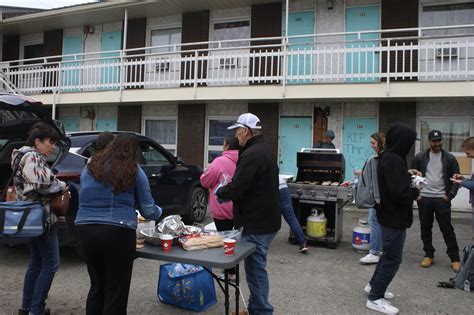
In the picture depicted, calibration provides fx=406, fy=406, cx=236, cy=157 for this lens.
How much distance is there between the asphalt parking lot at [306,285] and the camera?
399 cm

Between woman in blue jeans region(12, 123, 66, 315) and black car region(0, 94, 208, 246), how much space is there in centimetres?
78

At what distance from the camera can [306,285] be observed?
4.66 meters

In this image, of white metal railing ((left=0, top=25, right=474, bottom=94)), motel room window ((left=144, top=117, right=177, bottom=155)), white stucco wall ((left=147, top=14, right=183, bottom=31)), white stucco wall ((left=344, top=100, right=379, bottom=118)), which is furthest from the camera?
white stucco wall ((left=147, top=14, right=183, bottom=31))

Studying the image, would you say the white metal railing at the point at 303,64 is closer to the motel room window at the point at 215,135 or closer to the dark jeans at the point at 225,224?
the motel room window at the point at 215,135

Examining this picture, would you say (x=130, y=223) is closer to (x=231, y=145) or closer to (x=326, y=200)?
(x=231, y=145)

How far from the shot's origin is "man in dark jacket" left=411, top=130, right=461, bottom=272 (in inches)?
210

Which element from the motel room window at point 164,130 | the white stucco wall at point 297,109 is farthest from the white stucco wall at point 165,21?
the white stucco wall at point 297,109

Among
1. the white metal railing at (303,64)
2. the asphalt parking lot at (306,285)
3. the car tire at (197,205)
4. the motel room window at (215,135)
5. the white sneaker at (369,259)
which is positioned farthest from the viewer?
the motel room window at (215,135)

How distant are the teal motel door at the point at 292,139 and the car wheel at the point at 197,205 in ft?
13.4

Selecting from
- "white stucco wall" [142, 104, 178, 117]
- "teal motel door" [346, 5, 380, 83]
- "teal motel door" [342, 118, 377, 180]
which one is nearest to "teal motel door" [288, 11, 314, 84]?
"teal motel door" [346, 5, 380, 83]

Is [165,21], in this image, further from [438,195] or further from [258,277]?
[258,277]

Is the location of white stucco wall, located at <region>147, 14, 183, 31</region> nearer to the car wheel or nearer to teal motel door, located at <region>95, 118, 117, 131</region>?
teal motel door, located at <region>95, 118, 117, 131</region>

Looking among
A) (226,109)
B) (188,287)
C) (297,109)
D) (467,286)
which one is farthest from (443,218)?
(226,109)

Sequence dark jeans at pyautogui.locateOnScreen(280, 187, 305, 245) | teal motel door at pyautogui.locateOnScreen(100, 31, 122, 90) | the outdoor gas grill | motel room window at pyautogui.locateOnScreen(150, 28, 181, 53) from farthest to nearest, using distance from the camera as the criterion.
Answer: motel room window at pyautogui.locateOnScreen(150, 28, 181, 53), teal motel door at pyautogui.locateOnScreen(100, 31, 122, 90), the outdoor gas grill, dark jeans at pyautogui.locateOnScreen(280, 187, 305, 245)
